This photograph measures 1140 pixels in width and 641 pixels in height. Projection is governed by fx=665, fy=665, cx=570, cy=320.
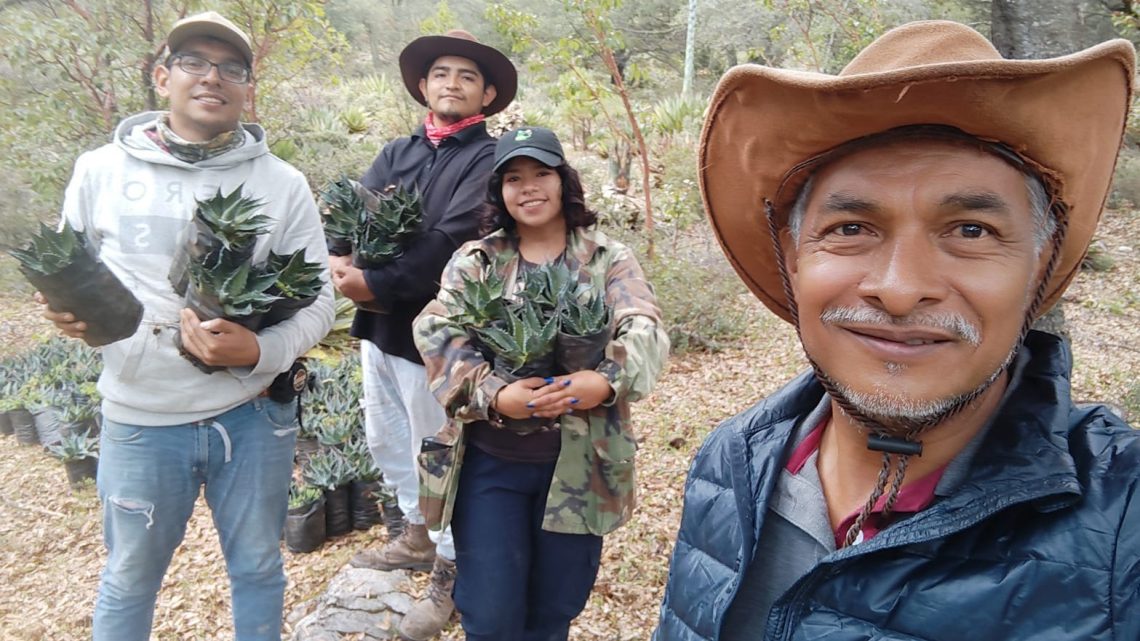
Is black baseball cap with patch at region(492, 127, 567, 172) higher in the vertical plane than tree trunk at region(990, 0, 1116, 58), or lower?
lower

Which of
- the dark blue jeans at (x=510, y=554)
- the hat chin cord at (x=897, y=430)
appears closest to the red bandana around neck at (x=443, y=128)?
the dark blue jeans at (x=510, y=554)

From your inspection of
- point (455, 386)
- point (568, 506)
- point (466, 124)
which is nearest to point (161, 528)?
point (455, 386)

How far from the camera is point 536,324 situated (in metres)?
2.17

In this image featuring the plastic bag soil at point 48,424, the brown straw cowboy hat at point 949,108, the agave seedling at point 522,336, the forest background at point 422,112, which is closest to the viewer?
the brown straw cowboy hat at point 949,108

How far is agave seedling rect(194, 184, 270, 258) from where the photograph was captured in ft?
7.08

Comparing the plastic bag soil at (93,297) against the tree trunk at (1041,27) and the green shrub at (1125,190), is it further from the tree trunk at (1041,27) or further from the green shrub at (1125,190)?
the green shrub at (1125,190)

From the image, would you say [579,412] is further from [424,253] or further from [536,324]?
[424,253]

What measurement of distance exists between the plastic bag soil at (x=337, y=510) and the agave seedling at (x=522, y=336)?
2.37m

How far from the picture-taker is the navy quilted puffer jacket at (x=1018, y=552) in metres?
0.94

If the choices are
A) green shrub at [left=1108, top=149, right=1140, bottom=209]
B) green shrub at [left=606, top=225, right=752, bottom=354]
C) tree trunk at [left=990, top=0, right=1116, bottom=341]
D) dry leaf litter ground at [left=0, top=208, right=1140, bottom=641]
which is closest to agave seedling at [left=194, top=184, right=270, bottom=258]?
dry leaf litter ground at [left=0, top=208, right=1140, bottom=641]

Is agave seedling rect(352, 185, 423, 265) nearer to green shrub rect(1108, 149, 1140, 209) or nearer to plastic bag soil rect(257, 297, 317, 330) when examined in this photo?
plastic bag soil rect(257, 297, 317, 330)

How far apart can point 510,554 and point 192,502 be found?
47.4 inches

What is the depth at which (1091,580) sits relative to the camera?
0.93 m

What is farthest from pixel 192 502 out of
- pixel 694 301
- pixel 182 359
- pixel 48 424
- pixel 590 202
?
pixel 590 202
